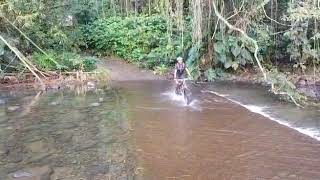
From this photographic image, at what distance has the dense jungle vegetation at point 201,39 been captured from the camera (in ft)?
58.9

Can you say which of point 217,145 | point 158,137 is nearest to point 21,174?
point 158,137

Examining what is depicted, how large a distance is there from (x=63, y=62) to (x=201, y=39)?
6080mm

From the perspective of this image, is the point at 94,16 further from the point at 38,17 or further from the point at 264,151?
the point at 264,151

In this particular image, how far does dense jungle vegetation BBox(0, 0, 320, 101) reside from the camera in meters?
17.9

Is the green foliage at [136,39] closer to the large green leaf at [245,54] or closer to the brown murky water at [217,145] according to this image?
the large green leaf at [245,54]

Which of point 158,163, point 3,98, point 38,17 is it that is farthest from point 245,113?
point 38,17

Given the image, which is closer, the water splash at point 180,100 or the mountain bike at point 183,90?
the water splash at point 180,100

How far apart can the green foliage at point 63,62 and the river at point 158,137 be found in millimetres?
3552

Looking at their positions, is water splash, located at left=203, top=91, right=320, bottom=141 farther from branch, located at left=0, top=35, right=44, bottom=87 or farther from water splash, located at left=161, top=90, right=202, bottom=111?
branch, located at left=0, top=35, right=44, bottom=87

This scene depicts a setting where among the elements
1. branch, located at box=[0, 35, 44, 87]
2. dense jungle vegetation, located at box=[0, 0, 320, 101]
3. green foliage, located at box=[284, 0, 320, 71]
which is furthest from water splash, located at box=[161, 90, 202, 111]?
branch, located at box=[0, 35, 44, 87]

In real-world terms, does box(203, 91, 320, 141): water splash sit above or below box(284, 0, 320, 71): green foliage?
below

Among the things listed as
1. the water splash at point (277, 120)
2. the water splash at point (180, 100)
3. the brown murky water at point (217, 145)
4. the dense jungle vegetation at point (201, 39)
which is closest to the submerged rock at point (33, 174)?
the brown murky water at point (217, 145)

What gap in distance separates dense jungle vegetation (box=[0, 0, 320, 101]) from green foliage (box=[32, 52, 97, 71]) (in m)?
0.04

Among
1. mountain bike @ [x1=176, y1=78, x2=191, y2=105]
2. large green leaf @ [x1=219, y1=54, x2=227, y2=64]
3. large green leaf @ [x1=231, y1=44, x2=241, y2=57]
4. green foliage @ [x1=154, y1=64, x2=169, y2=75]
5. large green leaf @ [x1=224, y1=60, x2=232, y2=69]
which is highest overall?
large green leaf @ [x1=231, y1=44, x2=241, y2=57]
